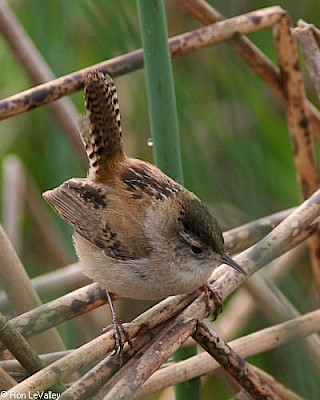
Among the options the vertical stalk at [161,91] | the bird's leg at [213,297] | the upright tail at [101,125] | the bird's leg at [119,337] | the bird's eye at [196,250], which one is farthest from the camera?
the upright tail at [101,125]

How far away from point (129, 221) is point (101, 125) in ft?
1.10

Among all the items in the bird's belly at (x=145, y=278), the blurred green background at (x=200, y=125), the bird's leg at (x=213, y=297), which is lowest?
the bird's leg at (x=213, y=297)

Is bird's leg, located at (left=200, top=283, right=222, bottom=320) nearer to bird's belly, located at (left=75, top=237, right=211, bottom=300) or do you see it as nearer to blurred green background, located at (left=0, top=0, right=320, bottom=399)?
bird's belly, located at (left=75, top=237, right=211, bottom=300)

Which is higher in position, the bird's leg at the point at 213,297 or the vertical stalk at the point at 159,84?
the vertical stalk at the point at 159,84

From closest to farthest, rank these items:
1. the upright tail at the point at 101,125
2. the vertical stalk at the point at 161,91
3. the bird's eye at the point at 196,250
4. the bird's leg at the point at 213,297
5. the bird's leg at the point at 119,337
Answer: the bird's leg at the point at 119,337 < the vertical stalk at the point at 161,91 < the bird's leg at the point at 213,297 < the bird's eye at the point at 196,250 < the upright tail at the point at 101,125

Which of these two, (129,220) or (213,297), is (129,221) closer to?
(129,220)

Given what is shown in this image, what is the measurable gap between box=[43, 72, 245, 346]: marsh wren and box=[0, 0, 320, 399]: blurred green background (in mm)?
135

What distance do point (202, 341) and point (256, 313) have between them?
4.23ft

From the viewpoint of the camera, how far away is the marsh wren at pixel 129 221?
235 cm

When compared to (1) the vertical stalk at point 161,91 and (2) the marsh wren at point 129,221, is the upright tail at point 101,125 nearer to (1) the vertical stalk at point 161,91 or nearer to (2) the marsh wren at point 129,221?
(2) the marsh wren at point 129,221

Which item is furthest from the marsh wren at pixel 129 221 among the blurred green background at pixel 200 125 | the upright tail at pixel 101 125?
the blurred green background at pixel 200 125

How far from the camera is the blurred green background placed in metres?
2.38

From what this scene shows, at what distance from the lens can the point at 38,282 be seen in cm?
288

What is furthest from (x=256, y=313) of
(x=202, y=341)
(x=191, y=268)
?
(x=202, y=341)
